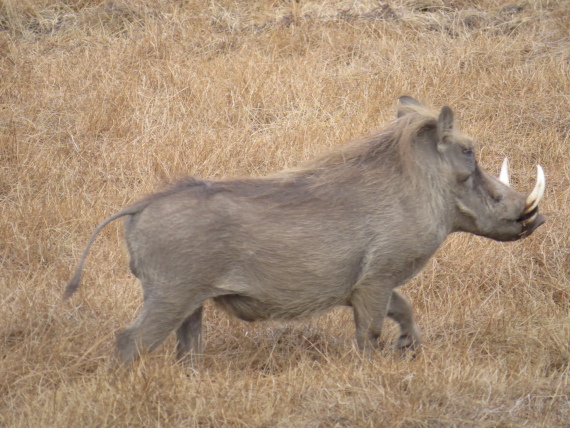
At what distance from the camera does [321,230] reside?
12.7 feet

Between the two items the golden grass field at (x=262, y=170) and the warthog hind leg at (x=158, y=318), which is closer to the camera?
the golden grass field at (x=262, y=170)

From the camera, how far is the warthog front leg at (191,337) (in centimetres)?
398

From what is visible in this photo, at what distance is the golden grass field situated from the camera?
351 centimetres

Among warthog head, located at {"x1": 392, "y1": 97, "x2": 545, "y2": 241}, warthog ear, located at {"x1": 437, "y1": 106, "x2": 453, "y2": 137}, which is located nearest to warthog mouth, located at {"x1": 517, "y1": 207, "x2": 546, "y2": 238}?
warthog head, located at {"x1": 392, "y1": 97, "x2": 545, "y2": 241}

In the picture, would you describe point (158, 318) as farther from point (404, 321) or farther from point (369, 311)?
point (404, 321)

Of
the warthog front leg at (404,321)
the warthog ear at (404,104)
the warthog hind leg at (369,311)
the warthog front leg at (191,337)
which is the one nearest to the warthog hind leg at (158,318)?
the warthog front leg at (191,337)

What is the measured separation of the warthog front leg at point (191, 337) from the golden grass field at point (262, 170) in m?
0.11

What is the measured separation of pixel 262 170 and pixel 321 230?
7.51 ft

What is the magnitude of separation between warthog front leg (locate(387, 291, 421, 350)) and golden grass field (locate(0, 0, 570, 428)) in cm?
8

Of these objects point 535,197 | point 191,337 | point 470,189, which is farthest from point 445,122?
point 191,337

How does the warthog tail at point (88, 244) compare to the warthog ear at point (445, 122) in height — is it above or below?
below

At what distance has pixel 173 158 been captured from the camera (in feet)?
19.9

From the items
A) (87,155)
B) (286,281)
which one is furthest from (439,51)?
(286,281)

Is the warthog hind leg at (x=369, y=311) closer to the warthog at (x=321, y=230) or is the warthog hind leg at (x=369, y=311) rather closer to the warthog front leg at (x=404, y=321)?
the warthog at (x=321, y=230)
